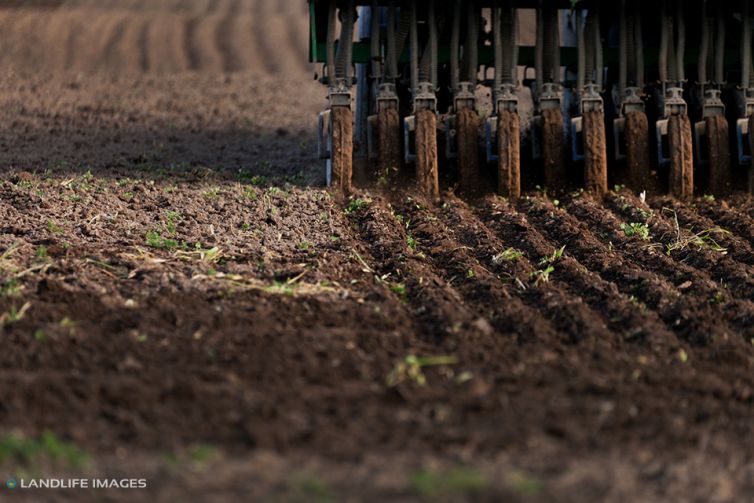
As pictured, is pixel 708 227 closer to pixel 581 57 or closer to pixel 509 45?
pixel 581 57

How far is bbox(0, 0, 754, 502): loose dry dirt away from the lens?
3662 millimetres

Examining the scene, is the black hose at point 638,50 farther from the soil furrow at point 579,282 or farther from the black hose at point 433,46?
the soil furrow at point 579,282

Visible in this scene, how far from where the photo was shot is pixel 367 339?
4.94 m

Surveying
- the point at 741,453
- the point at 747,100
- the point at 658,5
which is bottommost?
the point at 741,453

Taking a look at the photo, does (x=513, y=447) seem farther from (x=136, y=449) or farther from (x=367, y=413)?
(x=136, y=449)

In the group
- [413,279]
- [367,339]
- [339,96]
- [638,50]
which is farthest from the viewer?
[638,50]

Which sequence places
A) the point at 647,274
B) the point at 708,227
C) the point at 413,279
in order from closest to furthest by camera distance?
the point at 413,279 → the point at 647,274 → the point at 708,227

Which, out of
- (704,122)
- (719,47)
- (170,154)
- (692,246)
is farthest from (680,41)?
(170,154)

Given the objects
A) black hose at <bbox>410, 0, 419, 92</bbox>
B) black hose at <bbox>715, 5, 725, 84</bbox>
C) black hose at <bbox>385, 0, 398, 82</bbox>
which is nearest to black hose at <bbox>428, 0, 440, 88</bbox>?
black hose at <bbox>410, 0, 419, 92</bbox>

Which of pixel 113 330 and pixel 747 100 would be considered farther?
pixel 747 100

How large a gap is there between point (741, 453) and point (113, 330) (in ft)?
8.81

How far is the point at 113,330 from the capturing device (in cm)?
496

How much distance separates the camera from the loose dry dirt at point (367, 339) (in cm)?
366

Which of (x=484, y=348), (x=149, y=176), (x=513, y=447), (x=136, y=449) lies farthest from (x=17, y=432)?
(x=149, y=176)
